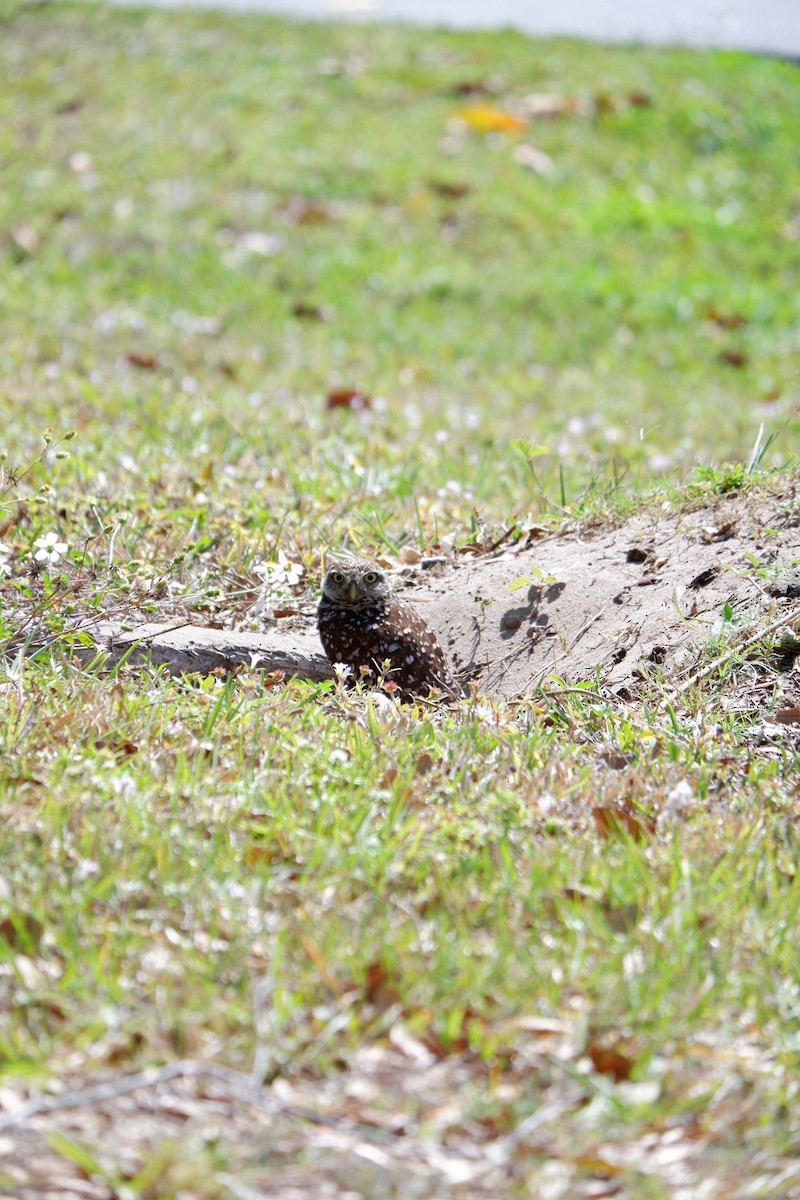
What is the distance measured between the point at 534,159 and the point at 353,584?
7.70m

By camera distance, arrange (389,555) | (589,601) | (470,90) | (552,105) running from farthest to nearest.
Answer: (470,90), (552,105), (389,555), (589,601)

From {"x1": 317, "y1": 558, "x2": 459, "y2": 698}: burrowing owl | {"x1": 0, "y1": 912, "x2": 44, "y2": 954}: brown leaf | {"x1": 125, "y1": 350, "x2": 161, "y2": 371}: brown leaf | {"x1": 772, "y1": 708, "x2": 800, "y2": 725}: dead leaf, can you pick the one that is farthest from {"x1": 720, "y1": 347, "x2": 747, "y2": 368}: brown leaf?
{"x1": 0, "y1": 912, "x2": 44, "y2": 954}: brown leaf

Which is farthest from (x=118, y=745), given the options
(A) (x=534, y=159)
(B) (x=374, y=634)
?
(A) (x=534, y=159)

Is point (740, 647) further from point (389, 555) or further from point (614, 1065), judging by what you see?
point (614, 1065)

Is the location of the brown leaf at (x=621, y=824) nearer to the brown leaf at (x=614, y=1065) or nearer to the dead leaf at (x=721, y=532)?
the brown leaf at (x=614, y=1065)

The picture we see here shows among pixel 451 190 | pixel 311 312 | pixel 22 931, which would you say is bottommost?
pixel 311 312

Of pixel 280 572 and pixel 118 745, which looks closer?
pixel 118 745

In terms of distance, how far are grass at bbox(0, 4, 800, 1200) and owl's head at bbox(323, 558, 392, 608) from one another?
0.91ft

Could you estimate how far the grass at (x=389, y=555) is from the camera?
2322mm

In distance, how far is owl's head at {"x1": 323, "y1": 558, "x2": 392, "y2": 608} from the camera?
4090mm

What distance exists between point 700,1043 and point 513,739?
4.00 ft

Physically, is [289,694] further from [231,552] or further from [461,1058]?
[461,1058]

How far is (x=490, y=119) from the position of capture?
10883 millimetres

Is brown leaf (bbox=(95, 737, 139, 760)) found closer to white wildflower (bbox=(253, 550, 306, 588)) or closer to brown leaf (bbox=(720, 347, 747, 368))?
white wildflower (bbox=(253, 550, 306, 588))
